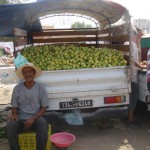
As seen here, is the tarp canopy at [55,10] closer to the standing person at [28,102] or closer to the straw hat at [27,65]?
the straw hat at [27,65]

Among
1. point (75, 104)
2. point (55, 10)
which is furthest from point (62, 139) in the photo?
point (55, 10)

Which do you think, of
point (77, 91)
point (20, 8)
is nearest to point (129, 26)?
point (77, 91)

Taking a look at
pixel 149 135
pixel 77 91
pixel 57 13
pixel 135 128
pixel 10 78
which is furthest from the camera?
pixel 10 78

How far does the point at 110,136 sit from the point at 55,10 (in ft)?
12.0

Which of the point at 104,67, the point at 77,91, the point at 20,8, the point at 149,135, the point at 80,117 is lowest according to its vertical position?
the point at 149,135

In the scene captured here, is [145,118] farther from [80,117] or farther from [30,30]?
[30,30]

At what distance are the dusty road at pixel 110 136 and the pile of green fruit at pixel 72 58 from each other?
3.42ft

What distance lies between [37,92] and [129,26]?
2067 mm

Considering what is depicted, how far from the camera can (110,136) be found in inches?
214

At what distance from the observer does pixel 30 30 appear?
8.78m

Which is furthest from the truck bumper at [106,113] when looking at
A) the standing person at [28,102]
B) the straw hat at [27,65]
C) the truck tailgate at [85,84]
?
the straw hat at [27,65]

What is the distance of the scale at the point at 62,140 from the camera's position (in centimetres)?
461

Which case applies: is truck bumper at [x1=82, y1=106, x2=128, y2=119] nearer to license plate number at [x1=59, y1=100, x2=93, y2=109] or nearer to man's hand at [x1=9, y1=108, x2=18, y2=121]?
license plate number at [x1=59, y1=100, x2=93, y2=109]

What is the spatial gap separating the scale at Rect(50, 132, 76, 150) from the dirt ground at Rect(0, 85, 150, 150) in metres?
0.16
